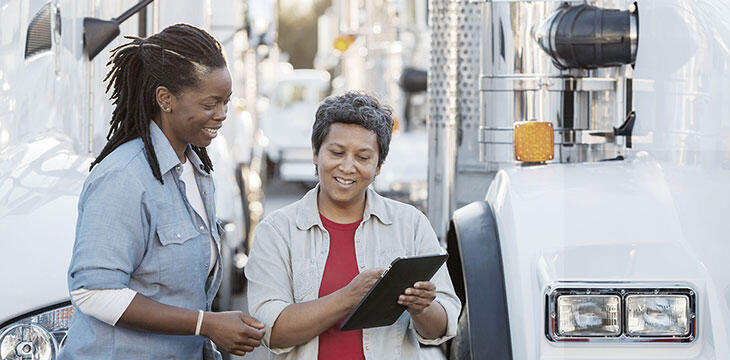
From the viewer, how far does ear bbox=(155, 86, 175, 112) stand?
2625 mm

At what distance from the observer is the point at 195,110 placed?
8.61 ft

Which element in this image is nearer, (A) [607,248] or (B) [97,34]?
(A) [607,248]

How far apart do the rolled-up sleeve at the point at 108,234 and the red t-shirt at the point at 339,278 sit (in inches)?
20.1

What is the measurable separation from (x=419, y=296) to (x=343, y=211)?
0.37 meters

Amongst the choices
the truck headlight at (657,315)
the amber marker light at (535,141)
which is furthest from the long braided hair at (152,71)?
the amber marker light at (535,141)

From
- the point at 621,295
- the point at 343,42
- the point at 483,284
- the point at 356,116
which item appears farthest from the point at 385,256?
A: the point at 343,42

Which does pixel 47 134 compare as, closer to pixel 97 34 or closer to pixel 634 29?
pixel 97 34

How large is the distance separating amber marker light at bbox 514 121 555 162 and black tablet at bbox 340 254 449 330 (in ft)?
4.65

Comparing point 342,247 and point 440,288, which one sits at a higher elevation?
point 342,247

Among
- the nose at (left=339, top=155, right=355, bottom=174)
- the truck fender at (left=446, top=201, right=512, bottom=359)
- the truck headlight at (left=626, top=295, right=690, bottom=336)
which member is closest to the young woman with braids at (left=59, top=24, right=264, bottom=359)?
the nose at (left=339, top=155, right=355, bottom=174)

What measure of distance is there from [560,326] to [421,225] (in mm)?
459

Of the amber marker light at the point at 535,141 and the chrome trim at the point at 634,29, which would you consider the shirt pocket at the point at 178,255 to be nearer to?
the amber marker light at the point at 535,141

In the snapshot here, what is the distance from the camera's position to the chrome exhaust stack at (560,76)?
12.4 ft

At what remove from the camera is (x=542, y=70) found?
425 centimetres
